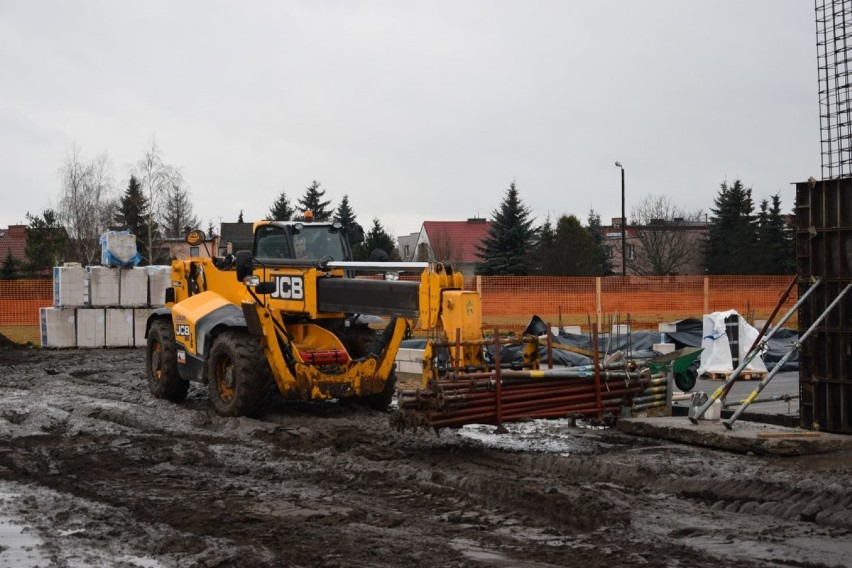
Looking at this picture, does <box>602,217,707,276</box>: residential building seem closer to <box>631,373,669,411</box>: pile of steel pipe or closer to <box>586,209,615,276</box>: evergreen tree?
<box>586,209,615,276</box>: evergreen tree

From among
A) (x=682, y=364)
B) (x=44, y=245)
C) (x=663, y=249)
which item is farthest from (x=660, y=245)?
(x=682, y=364)

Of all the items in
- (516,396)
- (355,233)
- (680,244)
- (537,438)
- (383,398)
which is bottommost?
(537,438)

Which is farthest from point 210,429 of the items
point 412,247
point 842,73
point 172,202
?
point 412,247

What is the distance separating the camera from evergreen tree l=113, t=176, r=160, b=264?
188ft

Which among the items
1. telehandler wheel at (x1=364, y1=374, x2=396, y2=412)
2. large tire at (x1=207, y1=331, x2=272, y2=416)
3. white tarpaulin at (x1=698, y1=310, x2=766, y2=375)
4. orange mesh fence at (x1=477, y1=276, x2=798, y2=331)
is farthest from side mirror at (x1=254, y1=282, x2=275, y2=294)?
orange mesh fence at (x1=477, y1=276, x2=798, y2=331)

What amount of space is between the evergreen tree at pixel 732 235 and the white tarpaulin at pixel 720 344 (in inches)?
1452

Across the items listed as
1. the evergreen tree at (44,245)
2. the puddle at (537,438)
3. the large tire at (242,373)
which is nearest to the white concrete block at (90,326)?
the large tire at (242,373)

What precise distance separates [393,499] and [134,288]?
1843 cm

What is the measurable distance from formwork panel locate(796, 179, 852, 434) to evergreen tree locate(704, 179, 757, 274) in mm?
44217

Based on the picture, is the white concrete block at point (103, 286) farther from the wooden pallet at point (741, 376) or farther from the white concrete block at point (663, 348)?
the wooden pallet at point (741, 376)

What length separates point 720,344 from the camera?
18.6 metres

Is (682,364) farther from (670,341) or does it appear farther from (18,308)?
(18,308)

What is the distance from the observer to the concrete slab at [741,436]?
10.2 m

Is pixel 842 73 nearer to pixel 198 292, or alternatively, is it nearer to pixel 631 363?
pixel 631 363
